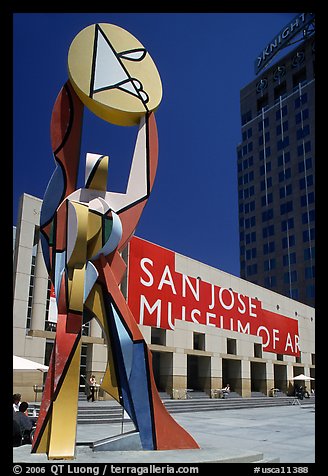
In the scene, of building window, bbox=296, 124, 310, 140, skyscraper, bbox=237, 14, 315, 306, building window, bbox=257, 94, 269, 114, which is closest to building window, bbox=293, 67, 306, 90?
skyscraper, bbox=237, 14, 315, 306

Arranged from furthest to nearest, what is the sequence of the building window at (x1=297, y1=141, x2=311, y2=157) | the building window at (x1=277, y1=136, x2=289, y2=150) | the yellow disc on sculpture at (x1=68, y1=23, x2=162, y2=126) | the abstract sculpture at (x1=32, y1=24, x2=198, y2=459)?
1. the building window at (x1=277, y1=136, x2=289, y2=150)
2. the building window at (x1=297, y1=141, x2=311, y2=157)
3. the yellow disc on sculpture at (x1=68, y1=23, x2=162, y2=126)
4. the abstract sculpture at (x1=32, y1=24, x2=198, y2=459)

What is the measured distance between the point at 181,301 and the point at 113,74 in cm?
2077

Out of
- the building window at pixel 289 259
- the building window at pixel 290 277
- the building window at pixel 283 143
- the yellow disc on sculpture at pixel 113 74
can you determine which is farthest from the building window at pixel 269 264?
the yellow disc on sculpture at pixel 113 74

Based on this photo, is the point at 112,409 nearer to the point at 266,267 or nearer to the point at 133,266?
the point at 133,266

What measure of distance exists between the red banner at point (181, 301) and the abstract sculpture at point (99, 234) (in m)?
15.0

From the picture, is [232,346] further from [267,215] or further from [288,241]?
[267,215]

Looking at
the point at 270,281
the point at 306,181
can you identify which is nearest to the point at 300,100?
the point at 306,181

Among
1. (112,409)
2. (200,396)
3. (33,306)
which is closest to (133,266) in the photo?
(33,306)

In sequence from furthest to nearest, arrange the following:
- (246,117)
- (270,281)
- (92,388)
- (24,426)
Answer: (246,117), (270,281), (92,388), (24,426)

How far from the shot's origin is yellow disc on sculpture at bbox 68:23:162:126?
12023 millimetres

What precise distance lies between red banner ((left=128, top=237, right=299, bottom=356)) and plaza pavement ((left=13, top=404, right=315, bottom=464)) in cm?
671

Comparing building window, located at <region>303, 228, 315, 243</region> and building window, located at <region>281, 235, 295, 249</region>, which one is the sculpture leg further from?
building window, located at <region>281, 235, 295, 249</region>

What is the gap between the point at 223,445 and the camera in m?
13.0
